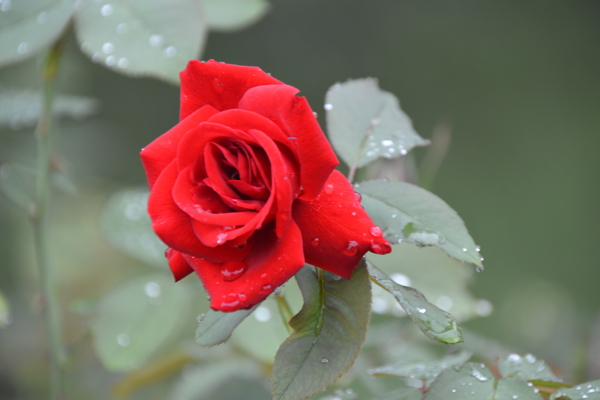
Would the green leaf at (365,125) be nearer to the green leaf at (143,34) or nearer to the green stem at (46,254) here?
the green leaf at (143,34)

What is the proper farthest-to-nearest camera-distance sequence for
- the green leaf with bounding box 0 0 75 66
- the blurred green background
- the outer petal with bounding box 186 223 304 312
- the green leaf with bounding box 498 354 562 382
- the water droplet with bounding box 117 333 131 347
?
the blurred green background → the water droplet with bounding box 117 333 131 347 → the green leaf with bounding box 0 0 75 66 → the green leaf with bounding box 498 354 562 382 → the outer petal with bounding box 186 223 304 312

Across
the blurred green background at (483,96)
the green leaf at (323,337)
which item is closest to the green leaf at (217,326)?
the green leaf at (323,337)

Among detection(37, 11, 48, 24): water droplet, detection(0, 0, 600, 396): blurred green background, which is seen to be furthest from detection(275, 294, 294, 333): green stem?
detection(0, 0, 600, 396): blurred green background

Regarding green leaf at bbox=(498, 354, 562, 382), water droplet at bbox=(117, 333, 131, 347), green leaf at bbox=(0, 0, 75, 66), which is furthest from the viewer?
water droplet at bbox=(117, 333, 131, 347)

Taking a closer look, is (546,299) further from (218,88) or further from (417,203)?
(218,88)

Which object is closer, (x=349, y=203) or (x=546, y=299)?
(x=349, y=203)

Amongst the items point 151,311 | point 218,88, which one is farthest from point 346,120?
point 151,311

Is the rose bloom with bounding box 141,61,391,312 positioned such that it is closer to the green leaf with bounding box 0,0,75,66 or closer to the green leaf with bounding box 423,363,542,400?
the green leaf with bounding box 423,363,542,400
